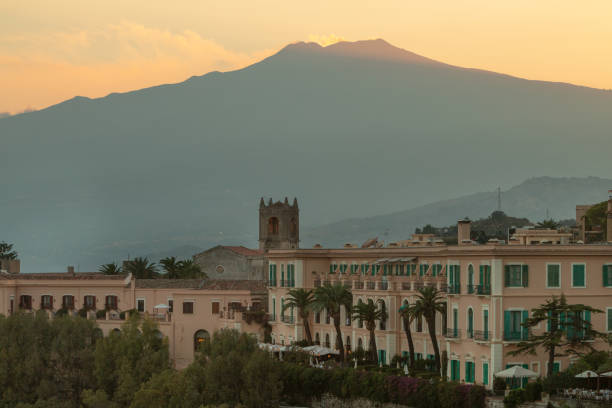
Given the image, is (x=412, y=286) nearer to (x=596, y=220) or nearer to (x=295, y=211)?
(x=596, y=220)

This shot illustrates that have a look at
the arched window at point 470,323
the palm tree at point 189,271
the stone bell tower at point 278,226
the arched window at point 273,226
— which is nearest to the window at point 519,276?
the arched window at point 470,323

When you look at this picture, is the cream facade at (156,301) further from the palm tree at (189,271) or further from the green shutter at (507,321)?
the green shutter at (507,321)

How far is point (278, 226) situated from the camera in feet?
424

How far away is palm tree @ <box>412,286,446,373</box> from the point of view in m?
69.0

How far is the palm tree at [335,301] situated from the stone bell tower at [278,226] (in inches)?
1856

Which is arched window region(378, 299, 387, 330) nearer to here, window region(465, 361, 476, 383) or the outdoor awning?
window region(465, 361, 476, 383)

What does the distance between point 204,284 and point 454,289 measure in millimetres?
36375

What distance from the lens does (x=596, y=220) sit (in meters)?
107

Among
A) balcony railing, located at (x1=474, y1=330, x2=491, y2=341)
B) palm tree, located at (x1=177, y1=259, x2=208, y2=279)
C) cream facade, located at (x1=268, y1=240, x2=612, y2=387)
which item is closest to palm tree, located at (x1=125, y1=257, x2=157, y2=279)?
palm tree, located at (x1=177, y1=259, x2=208, y2=279)

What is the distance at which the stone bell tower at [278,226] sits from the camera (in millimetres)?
128375

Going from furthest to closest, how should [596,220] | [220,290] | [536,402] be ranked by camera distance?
1. [596,220]
2. [220,290]
3. [536,402]

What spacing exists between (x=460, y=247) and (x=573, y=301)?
6.85 metres

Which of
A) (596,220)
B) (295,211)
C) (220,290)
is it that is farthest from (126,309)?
(596,220)

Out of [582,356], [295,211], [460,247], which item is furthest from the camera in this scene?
[295,211]
